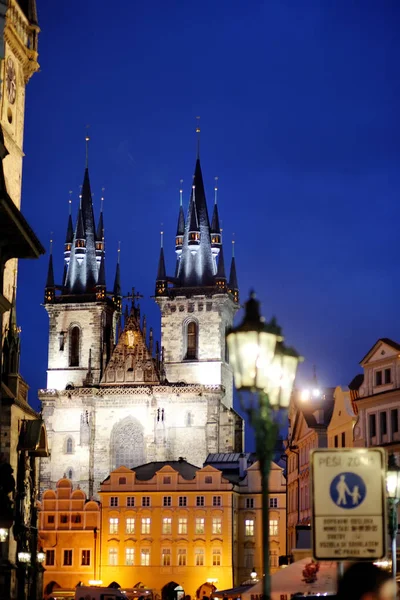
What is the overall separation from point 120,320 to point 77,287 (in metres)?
4.71

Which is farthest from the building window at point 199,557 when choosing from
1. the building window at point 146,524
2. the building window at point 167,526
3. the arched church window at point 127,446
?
the arched church window at point 127,446

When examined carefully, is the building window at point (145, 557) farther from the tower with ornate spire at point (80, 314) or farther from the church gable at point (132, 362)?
the tower with ornate spire at point (80, 314)

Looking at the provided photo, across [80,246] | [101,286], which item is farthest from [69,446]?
[80,246]

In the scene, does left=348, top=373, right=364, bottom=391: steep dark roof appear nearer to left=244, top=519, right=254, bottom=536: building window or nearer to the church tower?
left=244, top=519, right=254, bottom=536: building window

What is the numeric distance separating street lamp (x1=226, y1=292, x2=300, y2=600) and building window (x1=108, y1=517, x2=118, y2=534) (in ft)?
204

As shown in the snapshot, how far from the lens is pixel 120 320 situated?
90438mm

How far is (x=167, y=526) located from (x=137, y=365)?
53.7 ft

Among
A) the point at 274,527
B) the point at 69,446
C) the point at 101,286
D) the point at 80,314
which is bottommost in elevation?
the point at 274,527

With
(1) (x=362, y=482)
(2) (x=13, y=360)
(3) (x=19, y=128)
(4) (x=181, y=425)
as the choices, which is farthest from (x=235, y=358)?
(4) (x=181, y=425)

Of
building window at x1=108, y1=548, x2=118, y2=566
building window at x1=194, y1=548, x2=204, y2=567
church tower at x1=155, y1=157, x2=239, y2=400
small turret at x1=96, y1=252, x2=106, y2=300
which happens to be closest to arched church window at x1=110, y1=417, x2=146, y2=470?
church tower at x1=155, y1=157, x2=239, y2=400

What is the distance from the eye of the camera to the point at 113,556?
70.8 meters

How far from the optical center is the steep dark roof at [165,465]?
2904 inches

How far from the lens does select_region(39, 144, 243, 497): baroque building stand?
81062 millimetres

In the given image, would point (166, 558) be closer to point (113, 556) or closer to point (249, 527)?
point (113, 556)
